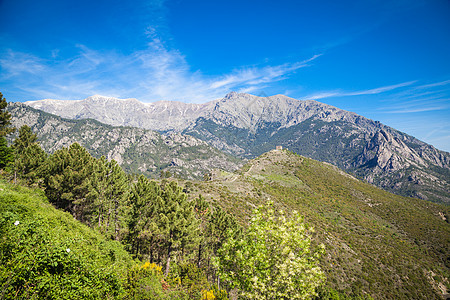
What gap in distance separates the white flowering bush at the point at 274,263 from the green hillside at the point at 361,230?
54575 millimetres

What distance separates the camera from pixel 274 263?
380 inches

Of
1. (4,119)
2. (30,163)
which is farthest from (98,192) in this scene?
(4,119)

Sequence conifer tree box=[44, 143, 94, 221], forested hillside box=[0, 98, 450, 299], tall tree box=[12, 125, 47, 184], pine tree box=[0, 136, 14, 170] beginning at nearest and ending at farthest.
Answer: forested hillside box=[0, 98, 450, 299]
conifer tree box=[44, 143, 94, 221]
tall tree box=[12, 125, 47, 184]
pine tree box=[0, 136, 14, 170]

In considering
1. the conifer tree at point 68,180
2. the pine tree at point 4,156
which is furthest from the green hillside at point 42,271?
the pine tree at point 4,156

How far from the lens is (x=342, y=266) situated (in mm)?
61344

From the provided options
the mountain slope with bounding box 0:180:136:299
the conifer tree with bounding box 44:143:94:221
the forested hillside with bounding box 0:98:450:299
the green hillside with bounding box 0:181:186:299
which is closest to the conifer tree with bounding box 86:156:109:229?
the forested hillside with bounding box 0:98:450:299

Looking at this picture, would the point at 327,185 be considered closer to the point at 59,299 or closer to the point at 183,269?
the point at 183,269

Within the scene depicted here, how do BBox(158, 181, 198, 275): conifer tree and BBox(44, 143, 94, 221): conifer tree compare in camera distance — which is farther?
BBox(44, 143, 94, 221): conifer tree

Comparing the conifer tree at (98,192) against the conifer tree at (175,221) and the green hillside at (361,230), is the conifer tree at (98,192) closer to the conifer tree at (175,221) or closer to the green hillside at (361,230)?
the conifer tree at (175,221)

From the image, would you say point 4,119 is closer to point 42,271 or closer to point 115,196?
point 115,196

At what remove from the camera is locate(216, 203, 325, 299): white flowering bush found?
8.92 metres

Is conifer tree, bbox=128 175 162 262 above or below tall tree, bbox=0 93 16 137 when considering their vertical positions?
below

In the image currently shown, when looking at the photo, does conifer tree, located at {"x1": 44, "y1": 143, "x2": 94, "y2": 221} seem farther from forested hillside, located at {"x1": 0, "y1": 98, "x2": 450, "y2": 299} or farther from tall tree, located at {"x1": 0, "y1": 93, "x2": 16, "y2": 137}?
tall tree, located at {"x1": 0, "y1": 93, "x2": 16, "y2": 137}

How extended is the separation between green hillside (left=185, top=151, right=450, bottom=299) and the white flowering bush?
5457 centimetres
